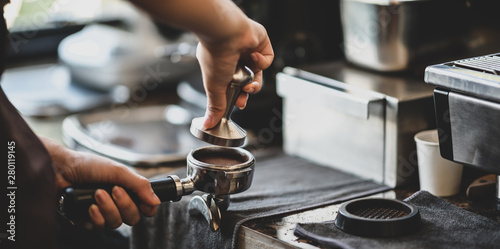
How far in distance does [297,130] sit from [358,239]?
2.29 ft

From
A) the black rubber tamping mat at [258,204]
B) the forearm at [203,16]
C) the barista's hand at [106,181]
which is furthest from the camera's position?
the black rubber tamping mat at [258,204]

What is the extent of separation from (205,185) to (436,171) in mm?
584

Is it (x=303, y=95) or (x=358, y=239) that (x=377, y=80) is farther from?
(x=358, y=239)

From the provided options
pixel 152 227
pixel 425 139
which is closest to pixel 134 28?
pixel 152 227

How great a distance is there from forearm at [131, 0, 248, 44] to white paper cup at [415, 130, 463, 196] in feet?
2.04

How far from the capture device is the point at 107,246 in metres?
2.19

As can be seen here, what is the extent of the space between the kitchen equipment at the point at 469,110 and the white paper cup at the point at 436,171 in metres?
0.12

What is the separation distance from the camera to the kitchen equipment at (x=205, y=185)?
148 cm

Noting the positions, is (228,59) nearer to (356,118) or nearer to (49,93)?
(356,118)

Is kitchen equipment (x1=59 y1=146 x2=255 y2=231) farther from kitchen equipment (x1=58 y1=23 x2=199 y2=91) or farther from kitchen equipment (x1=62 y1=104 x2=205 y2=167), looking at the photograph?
kitchen equipment (x1=58 y1=23 x2=199 y2=91)

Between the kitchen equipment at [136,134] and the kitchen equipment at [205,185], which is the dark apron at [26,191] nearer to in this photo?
the kitchen equipment at [205,185]

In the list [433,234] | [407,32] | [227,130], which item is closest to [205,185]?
[227,130]

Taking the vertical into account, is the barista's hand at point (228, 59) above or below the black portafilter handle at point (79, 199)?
above

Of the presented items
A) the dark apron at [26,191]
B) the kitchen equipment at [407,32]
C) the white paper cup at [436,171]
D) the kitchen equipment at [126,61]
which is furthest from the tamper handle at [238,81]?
the kitchen equipment at [126,61]
